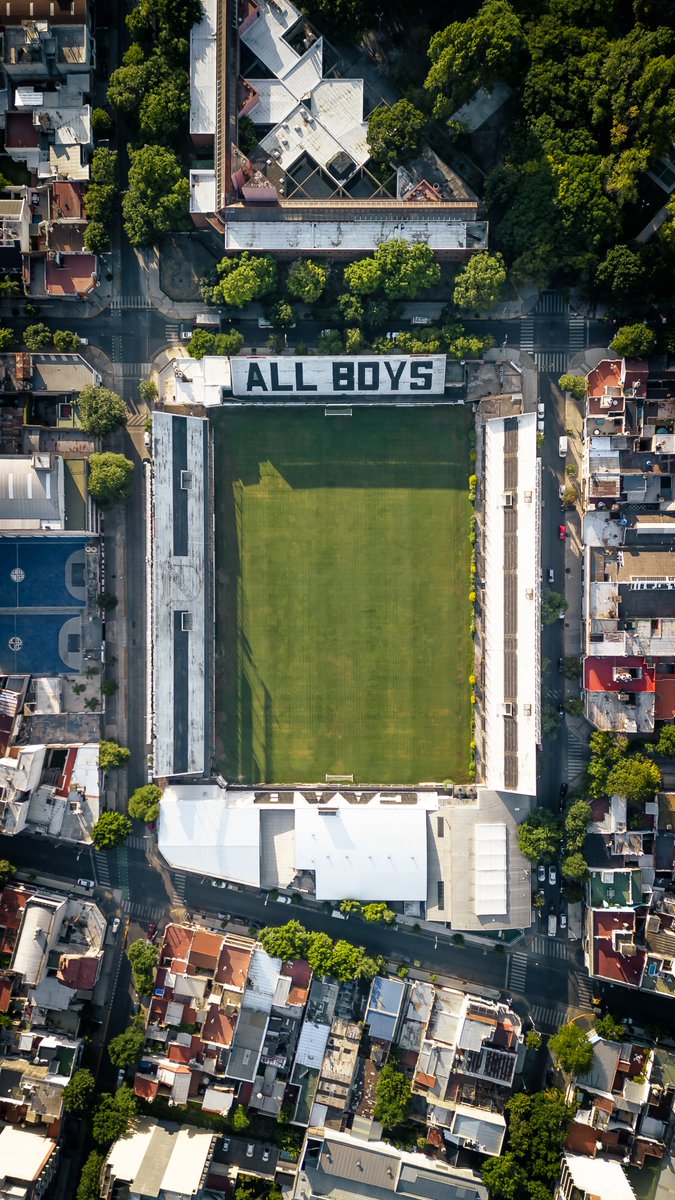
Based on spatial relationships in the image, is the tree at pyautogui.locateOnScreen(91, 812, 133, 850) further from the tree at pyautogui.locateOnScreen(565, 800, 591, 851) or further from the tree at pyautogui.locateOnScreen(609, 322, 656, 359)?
the tree at pyautogui.locateOnScreen(609, 322, 656, 359)

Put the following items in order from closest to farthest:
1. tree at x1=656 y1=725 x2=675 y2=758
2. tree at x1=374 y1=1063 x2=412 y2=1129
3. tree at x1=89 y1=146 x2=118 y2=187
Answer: tree at x1=374 y1=1063 x2=412 y2=1129 < tree at x1=89 y1=146 x2=118 y2=187 < tree at x1=656 y1=725 x2=675 y2=758

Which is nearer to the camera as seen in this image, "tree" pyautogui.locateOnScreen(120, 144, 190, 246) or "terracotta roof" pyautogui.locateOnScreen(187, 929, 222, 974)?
"tree" pyautogui.locateOnScreen(120, 144, 190, 246)

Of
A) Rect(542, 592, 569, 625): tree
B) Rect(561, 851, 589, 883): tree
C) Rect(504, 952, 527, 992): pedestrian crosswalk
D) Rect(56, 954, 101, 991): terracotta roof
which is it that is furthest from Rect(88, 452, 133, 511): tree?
Rect(504, 952, 527, 992): pedestrian crosswalk

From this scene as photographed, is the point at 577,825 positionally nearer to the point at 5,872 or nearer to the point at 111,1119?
the point at 111,1119

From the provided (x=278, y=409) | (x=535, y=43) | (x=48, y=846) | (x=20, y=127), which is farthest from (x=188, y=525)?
(x=535, y=43)

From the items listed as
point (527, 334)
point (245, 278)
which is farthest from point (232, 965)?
point (527, 334)

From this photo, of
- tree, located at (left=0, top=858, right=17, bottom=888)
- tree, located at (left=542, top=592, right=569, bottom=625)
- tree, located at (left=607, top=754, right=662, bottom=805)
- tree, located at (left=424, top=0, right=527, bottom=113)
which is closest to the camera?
tree, located at (left=424, top=0, right=527, bottom=113)

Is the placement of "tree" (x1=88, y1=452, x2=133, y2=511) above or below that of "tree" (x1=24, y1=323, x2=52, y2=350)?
below

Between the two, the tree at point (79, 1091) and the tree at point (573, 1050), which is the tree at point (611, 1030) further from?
the tree at point (79, 1091)
